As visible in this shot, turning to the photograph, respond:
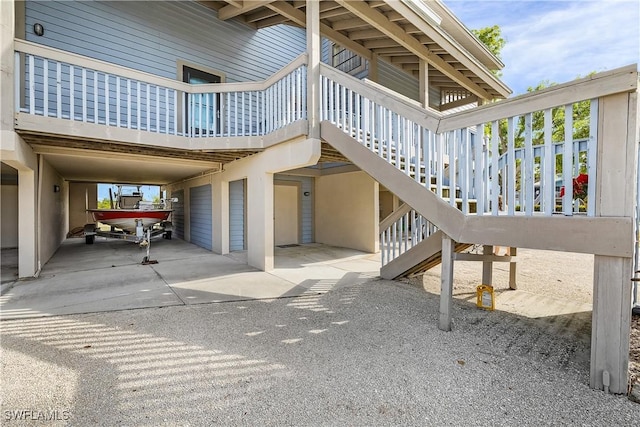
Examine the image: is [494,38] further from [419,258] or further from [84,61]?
[84,61]

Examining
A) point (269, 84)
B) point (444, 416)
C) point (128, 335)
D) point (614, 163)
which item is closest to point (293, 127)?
point (269, 84)

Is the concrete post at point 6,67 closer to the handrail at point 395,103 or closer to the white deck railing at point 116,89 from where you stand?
the white deck railing at point 116,89

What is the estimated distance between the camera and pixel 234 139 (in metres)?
5.86

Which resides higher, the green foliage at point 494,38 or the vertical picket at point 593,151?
the green foliage at point 494,38

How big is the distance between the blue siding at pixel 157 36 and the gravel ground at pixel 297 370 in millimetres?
5747

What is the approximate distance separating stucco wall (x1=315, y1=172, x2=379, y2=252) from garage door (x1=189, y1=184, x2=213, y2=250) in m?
3.56

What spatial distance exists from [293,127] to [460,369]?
13.4ft

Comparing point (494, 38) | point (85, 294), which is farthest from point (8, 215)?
point (494, 38)

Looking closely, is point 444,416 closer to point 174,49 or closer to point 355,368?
point 355,368

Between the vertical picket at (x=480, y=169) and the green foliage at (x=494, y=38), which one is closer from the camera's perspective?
the vertical picket at (x=480, y=169)

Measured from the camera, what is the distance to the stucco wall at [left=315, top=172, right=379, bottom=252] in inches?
335

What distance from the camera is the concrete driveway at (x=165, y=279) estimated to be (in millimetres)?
4059

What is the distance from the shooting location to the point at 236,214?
8617 millimetres

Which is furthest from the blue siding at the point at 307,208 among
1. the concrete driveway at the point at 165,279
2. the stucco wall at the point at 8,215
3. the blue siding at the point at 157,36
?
the stucco wall at the point at 8,215
